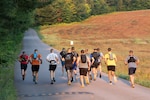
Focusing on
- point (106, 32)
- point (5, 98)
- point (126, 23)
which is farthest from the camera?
point (126, 23)

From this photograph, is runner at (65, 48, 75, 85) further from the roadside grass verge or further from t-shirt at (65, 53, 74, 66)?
the roadside grass verge

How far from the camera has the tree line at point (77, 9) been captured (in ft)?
357

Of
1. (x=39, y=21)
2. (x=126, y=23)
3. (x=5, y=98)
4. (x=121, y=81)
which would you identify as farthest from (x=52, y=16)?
(x=5, y=98)

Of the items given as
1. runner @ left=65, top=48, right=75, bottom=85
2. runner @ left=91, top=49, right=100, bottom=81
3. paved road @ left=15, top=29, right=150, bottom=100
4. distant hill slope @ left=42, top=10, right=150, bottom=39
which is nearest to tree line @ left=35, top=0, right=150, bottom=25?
distant hill slope @ left=42, top=10, right=150, bottom=39

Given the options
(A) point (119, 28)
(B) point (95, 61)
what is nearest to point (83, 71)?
(B) point (95, 61)

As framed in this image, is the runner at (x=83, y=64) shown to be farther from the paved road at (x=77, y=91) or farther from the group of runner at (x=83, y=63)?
the paved road at (x=77, y=91)

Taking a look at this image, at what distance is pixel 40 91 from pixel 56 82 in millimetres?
2857

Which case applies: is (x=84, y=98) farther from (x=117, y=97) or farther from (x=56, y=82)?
(x=56, y=82)

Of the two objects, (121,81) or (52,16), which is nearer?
(121,81)

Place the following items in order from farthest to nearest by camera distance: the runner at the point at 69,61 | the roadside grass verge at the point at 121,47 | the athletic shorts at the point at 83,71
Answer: the roadside grass verge at the point at 121,47 < the runner at the point at 69,61 < the athletic shorts at the point at 83,71

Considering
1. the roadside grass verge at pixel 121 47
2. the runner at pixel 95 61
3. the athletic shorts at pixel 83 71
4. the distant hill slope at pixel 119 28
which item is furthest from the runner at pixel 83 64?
the distant hill slope at pixel 119 28

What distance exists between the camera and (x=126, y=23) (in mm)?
95438

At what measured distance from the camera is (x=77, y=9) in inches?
4557

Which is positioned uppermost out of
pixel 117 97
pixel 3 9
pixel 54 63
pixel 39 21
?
pixel 39 21
